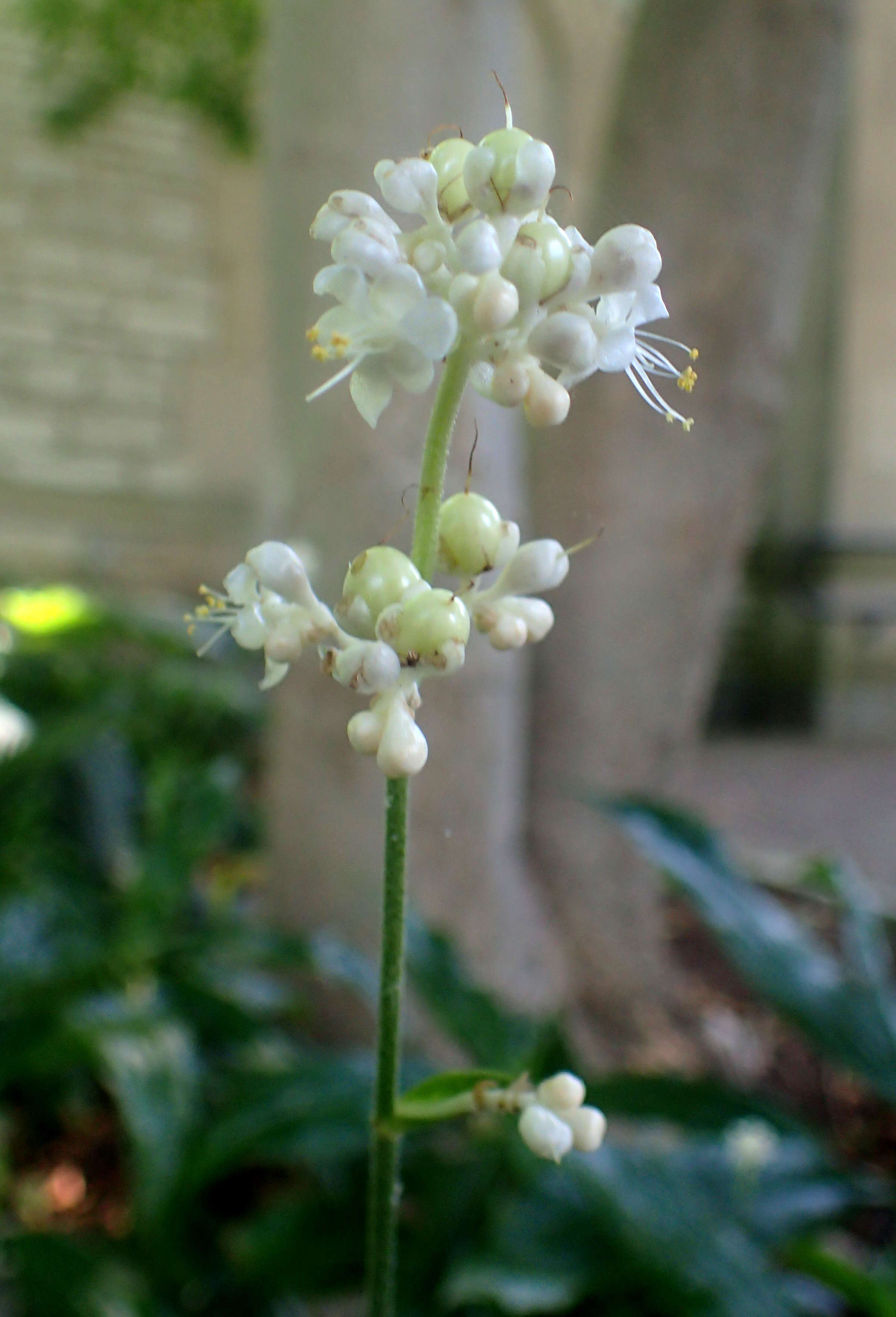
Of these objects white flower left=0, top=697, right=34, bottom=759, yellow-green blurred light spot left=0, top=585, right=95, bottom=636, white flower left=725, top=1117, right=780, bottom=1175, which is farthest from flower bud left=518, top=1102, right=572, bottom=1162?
yellow-green blurred light spot left=0, top=585, right=95, bottom=636

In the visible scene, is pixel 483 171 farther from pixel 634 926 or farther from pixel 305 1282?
pixel 634 926

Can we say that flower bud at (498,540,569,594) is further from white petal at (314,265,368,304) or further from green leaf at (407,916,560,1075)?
green leaf at (407,916,560,1075)

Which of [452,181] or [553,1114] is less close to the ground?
[452,181]

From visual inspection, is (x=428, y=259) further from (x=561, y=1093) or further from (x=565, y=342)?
(x=561, y=1093)

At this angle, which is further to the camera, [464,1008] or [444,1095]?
[464,1008]

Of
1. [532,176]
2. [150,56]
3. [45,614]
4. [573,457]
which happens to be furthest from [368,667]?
[150,56]

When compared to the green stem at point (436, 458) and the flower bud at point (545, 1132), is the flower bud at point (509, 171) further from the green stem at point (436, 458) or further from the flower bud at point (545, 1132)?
the flower bud at point (545, 1132)

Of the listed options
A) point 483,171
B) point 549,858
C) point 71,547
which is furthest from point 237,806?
point 71,547
